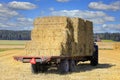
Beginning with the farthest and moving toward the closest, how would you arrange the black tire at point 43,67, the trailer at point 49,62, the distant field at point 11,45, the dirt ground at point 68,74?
the distant field at point 11,45 < the black tire at point 43,67 < the trailer at point 49,62 < the dirt ground at point 68,74

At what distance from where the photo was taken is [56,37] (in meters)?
20.3

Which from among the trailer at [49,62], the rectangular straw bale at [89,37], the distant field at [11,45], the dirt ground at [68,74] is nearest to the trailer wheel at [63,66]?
the trailer at [49,62]

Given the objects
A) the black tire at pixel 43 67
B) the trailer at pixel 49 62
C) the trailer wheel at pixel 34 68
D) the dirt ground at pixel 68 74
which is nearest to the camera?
the dirt ground at pixel 68 74

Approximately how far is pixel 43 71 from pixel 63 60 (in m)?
1.93

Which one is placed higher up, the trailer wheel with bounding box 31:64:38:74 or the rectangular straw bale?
the rectangular straw bale

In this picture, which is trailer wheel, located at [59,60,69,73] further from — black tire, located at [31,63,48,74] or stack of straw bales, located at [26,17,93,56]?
black tire, located at [31,63,48,74]

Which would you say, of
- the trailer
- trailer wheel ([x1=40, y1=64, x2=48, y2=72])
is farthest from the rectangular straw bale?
trailer wheel ([x1=40, y1=64, x2=48, y2=72])

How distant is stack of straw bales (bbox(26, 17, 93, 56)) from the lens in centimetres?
1984

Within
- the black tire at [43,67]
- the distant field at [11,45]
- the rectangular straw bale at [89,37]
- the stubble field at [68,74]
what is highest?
the rectangular straw bale at [89,37]

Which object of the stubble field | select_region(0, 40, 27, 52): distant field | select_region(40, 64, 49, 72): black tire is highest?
select_region(40, 64, 49, 72): black tire

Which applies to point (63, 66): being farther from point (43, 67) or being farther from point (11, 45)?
point (11, 45)

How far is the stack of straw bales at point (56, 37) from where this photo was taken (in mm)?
19844

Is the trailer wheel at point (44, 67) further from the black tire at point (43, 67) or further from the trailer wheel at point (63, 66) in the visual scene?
the trailer wheel at point (63, 66)

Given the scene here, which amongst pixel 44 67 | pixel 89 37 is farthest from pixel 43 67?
pixel 89 37
